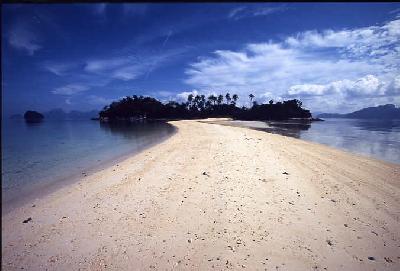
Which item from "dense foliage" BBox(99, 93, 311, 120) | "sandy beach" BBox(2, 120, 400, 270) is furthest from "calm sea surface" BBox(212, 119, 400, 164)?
"dense foliage" BBox(99, 93, 311, 120)

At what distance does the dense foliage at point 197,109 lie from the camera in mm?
116438

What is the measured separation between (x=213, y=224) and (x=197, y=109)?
13436 centimetres

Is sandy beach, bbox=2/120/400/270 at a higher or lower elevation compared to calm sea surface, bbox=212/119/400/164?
higher

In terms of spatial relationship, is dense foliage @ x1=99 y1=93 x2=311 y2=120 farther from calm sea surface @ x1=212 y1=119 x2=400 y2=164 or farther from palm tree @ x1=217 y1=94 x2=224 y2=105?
calm sea surface @ x1=212 y1=119 x2=400 y2=164

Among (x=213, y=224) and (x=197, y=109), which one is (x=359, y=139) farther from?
(x=197, y=109)

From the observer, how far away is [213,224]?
558 centimetres

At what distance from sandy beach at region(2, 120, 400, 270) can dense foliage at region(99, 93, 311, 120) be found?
108 meters

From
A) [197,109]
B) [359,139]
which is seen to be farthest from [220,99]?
[359,139]

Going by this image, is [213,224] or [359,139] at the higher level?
[213,224]

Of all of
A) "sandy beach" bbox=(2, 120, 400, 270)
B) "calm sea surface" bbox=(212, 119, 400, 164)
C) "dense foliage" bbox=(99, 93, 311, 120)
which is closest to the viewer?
"sandy beach" bbox=(2, 120, 400, 270)

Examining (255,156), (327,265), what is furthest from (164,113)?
(327,265)

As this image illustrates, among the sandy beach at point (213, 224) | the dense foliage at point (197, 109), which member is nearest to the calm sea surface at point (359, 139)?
the sandy beach at point (213, 224)

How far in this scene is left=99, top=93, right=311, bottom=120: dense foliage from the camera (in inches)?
4584

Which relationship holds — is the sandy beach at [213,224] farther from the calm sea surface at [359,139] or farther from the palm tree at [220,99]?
the palm tree at [220,99]
